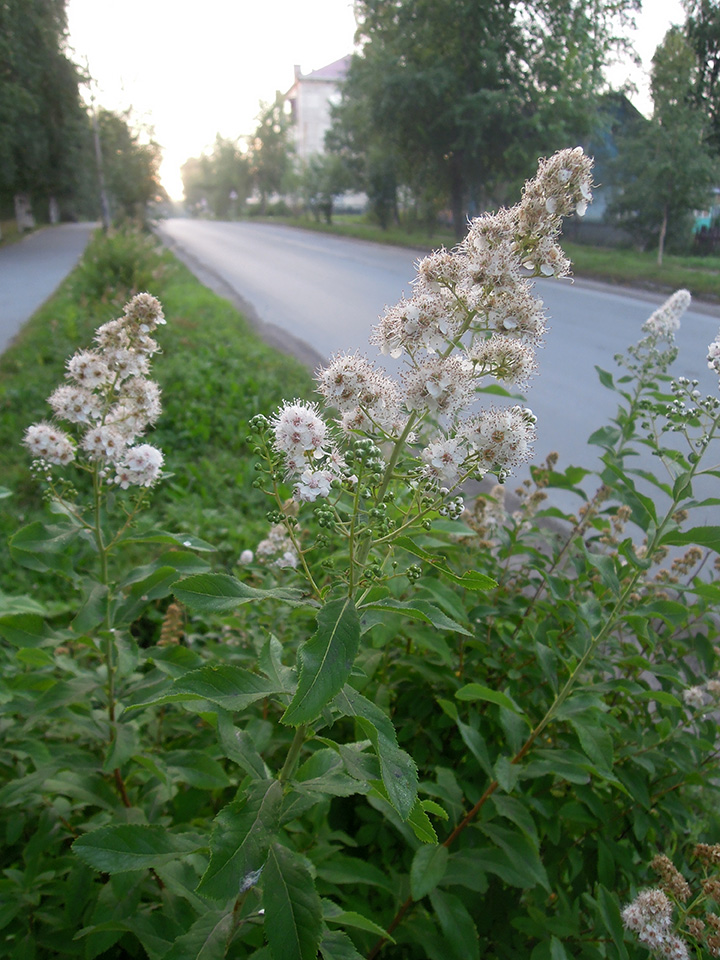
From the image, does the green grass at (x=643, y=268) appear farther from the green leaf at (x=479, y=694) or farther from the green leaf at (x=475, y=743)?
the green leaf at (x=475, y=743)

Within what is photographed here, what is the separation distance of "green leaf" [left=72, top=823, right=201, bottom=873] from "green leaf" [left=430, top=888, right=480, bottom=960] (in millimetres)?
641

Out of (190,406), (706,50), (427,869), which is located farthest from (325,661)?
(190,406)

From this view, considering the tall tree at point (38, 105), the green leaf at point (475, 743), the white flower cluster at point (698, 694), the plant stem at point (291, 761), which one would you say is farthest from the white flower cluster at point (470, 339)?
the tall tree at point (38, 105)

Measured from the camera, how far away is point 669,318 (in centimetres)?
295

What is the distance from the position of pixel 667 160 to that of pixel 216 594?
4.21 metres

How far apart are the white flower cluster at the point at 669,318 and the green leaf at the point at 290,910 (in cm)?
269

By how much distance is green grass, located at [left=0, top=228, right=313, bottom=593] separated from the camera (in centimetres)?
457

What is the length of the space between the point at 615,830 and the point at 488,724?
50cm

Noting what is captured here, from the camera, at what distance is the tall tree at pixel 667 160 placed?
9.60 feet

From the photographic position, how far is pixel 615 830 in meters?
1.88

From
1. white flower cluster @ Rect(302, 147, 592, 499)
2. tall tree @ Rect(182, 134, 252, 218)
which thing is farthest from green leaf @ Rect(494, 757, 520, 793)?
tall tree @ Rect(182, 134, 252, 218)

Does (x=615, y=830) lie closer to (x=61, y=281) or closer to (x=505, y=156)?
(x=505, y=156)

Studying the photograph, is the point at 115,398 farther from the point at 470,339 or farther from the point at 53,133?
the point at 53,133

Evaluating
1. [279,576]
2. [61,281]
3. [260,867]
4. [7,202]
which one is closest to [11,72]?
[61,281]
